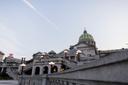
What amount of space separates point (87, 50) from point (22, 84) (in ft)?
110

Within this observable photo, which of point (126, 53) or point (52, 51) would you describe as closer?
point (126, 53)

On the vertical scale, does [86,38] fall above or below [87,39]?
above

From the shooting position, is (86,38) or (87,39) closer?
(87,39)

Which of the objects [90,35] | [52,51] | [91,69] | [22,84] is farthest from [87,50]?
[91,69]

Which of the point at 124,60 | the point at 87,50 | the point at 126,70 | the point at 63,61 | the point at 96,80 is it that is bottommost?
the point at 96,80

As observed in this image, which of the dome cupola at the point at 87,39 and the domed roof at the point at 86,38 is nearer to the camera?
the dome cupola at the point at 87,39

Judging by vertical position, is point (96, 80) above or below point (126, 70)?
below

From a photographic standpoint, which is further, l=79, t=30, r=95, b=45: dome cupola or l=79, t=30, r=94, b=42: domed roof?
l=79, t=30, r=94, b=42: domed roof

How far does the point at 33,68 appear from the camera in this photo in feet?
149

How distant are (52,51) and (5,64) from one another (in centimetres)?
2277

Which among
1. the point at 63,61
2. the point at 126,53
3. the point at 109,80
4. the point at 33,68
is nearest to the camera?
the point at 126,53

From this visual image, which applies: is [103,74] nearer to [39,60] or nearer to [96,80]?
[96,80]

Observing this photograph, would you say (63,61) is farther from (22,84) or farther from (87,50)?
(87,50)

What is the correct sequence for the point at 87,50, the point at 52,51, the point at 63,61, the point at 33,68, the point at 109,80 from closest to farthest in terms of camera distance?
the point at 109,80 < the point at 63,61 < the point at 33,68 < the point at 87,50 < the point at 52,51
